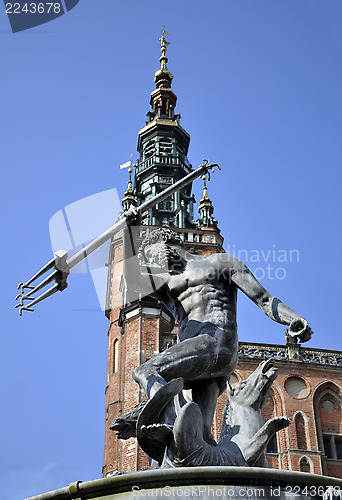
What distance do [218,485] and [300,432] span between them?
2974 cm

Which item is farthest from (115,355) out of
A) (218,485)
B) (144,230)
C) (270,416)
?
(218,485)

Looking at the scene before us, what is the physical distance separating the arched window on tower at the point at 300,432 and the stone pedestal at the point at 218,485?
2909 centimetres

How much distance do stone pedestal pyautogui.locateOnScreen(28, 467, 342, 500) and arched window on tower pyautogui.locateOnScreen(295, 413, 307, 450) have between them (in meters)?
29.1

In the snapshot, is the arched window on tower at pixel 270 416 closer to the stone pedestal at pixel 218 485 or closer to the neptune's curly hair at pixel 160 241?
the neptune's curly hair at pixel 160 241

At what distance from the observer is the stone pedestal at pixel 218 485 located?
4.67m

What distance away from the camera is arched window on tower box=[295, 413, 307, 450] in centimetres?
3275

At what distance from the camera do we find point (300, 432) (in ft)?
109

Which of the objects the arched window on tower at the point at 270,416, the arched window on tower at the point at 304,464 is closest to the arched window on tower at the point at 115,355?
the arched window on tower at the point at 270,416

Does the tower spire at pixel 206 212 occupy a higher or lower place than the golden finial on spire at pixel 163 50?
lower

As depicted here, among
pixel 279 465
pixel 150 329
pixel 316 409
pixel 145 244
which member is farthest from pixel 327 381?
pixel 145 244

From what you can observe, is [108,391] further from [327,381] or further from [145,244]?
[145,244]

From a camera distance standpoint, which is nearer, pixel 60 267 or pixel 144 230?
pixel 60 267

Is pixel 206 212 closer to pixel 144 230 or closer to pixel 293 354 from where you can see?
pixel 293 354

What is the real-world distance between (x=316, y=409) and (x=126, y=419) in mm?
30140
